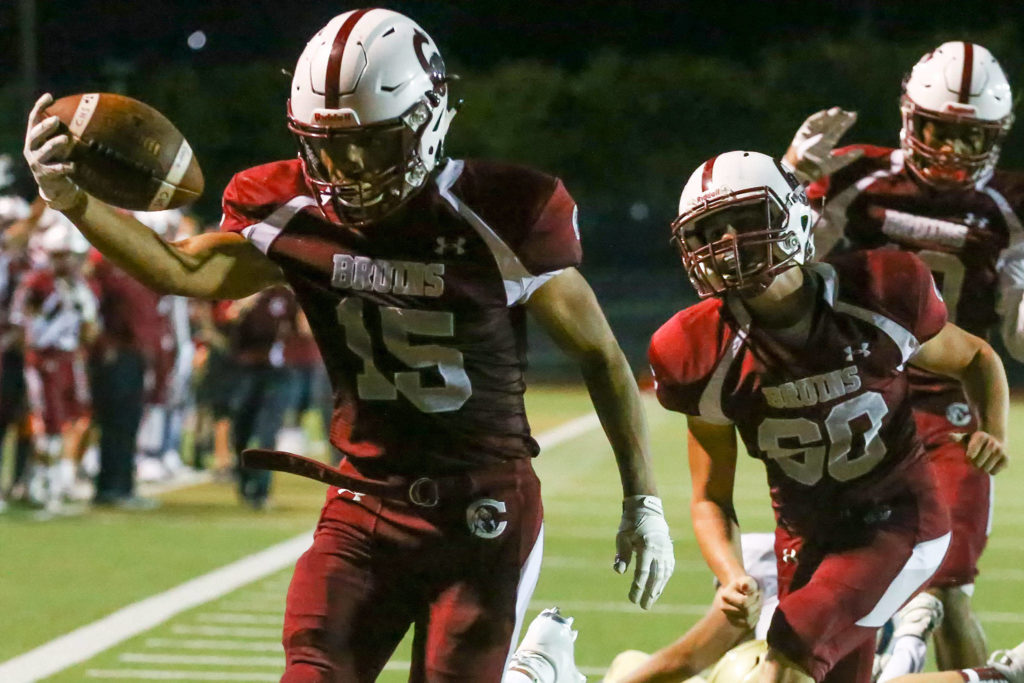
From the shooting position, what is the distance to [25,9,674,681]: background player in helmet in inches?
135

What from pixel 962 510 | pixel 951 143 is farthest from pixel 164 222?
pixel 962 510

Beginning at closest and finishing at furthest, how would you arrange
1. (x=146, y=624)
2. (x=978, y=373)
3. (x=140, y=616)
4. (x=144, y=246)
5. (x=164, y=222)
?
1. (x=144, y=246)
2. (x=978, y=373)
3. (x=146, y=624)
4. (x=140, y=616)
5. (x=164, y=222)

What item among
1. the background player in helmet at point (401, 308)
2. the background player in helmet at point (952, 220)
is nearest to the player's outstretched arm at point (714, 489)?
the background player in helmet at point (401, 308)

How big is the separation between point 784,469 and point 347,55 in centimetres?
163

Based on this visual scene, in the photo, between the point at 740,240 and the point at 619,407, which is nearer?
the point at 619,407

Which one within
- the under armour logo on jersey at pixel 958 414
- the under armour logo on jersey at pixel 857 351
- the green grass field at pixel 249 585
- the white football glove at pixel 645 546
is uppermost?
the under armour logo on jersey at pixel 857 351

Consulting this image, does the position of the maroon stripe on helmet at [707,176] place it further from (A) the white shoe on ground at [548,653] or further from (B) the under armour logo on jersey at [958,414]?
(B) the under armour logo on jersey at [958,414]

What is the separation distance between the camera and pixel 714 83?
31.6 m

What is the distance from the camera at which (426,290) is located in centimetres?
347

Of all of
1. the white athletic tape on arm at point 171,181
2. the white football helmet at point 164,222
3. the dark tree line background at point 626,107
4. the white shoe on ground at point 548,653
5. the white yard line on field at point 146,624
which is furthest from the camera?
the dark tree line background at point 626,107

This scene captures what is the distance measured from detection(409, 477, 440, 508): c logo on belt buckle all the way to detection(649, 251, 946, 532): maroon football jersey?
96 cm

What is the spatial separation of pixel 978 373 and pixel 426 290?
179cm

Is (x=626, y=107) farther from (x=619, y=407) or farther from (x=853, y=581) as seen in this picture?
(x=619, y=407)

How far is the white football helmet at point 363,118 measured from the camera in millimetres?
3385
